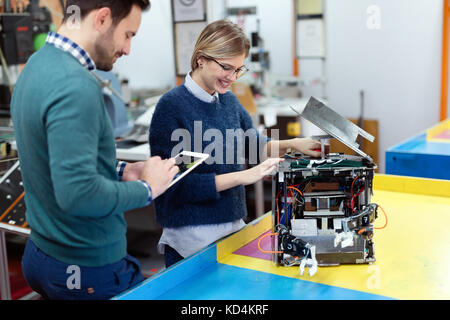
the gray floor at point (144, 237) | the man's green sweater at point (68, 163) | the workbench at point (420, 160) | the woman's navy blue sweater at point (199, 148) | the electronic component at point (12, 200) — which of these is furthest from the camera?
the gray floor at point (144, 237)

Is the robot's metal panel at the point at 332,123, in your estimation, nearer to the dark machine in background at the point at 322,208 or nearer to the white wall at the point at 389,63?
the dark machine in background at the point at 322,208

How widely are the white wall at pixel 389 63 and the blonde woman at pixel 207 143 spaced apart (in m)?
3.50

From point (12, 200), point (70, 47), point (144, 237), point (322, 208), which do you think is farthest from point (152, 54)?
point (70, 47)

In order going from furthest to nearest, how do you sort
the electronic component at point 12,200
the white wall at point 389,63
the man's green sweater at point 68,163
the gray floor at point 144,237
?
the white wall at point 389,63 → the gray floor at point 144,237 → the electronic component at point 12,200 → the man's green sweater at point 68,163

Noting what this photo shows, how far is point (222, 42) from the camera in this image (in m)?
1.48

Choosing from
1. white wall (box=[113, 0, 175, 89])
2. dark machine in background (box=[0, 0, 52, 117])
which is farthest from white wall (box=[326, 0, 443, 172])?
dark machine in background (box=[0, 0, 52, 117])

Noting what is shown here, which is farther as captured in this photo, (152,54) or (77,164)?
(152,54)

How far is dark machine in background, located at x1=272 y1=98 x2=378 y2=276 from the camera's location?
1301mm

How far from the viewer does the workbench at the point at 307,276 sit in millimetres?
1205

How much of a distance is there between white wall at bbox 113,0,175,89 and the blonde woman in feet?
13.5

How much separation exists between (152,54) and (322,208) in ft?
16.0

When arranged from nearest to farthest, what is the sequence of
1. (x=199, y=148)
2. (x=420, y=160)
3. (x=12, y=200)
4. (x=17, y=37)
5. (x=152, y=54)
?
(x=199, y=148)
(x=12, y=200)
(x=420, y=160)
(x=17, y=37)
(x=152, y=54)

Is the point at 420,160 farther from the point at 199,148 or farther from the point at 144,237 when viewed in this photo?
the point at 144,237

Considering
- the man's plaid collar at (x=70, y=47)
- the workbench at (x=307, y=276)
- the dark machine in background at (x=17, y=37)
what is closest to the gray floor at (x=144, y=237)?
the dark machine in background at (x=17, y=37)
